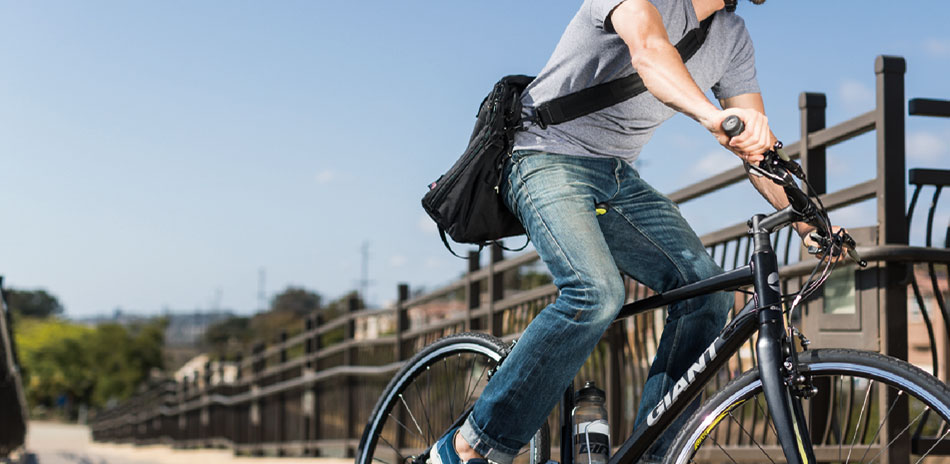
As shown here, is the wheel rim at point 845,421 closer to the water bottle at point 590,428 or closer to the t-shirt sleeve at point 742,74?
the water bottle at point 590,428

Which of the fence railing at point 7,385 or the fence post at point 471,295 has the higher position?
the fence post at point 471,295

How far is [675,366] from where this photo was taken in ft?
8.32

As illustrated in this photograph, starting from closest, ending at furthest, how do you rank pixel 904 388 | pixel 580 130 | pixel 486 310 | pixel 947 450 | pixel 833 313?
1. pixel 904 388
2. pixel 580 130
3. pixel 947 450
4. pixel 833 313
5. pixel 486 310

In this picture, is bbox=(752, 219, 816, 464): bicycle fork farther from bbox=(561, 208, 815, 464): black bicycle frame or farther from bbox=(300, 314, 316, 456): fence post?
bbox=(300, 314, 316, 456): fence post

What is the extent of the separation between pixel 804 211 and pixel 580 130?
25.4 inches

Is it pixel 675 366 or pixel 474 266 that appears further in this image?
pixel 474 266

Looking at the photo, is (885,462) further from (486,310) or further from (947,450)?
(486,310)

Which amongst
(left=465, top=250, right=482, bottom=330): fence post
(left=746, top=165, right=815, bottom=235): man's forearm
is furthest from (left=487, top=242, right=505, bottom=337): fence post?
Answer: (left=746, top=165, right=815, bottom=235): man's forearm

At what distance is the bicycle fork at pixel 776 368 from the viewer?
199 cm

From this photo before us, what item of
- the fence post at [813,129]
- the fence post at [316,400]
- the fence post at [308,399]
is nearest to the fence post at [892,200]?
the fence post at [813,129]

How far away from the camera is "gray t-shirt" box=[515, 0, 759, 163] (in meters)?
2.42


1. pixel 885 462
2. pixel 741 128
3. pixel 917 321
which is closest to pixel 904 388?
pixel 741 128

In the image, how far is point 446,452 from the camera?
105 inches

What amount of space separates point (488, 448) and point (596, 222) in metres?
0.65
